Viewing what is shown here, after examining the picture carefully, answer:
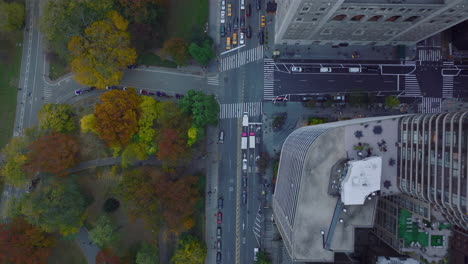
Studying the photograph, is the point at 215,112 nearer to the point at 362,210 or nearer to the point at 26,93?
the point at 362,210

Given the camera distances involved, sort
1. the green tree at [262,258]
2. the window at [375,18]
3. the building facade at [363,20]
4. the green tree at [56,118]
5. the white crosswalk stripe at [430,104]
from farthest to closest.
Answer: the white crosswalk stripe at [430,104], the green tree at [262,258], the green tree at [56,118], the window at [375,18], the building facade at [363,20]

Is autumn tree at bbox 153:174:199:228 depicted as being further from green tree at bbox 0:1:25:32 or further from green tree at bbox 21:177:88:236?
green tree at bbox 0:1:25:32

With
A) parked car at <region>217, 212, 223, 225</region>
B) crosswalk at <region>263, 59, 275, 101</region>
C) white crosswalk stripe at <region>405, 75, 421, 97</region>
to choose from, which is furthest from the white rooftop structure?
white crosswalk stripe at <region>405, 75, 421, 97</region>

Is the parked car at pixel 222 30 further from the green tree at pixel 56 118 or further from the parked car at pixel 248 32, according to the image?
the green tree at pixel 56 118

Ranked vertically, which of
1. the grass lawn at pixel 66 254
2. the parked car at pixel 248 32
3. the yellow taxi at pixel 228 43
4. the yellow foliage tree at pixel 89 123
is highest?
the parked car at pixel 248 32

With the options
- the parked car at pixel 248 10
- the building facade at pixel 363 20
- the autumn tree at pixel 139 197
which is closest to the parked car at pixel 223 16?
the parked car at pixel 248 10

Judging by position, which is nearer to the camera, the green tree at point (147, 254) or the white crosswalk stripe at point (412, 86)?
the green tree at point (147, 254)

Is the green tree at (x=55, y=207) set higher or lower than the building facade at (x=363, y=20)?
lower

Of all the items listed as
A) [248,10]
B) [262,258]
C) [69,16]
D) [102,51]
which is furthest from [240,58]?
[262,258]
